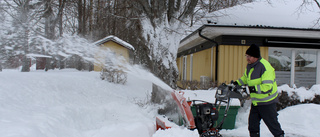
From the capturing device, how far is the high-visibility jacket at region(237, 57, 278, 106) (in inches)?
137

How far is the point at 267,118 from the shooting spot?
11.9 feet

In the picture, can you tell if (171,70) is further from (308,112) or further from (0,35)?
(0,35)

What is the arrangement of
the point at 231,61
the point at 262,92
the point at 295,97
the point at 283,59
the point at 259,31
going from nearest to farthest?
the point at 262,92
the point at 295,97
the point at 259,31
the point at 231,61
the point at 283,59

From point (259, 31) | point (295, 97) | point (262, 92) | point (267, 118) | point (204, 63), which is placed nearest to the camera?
point (262, 92)

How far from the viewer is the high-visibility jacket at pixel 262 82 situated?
11.4ft

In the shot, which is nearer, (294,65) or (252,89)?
(252,89)

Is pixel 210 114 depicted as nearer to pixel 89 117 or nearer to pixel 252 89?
pixel 252 89

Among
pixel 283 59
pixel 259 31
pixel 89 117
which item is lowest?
pixel 89 117

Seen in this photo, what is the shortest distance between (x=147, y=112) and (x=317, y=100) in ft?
14.9

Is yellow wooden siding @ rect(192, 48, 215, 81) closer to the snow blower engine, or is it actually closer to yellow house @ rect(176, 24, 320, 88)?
yellow house @ rect(176, 24, 320, 88)

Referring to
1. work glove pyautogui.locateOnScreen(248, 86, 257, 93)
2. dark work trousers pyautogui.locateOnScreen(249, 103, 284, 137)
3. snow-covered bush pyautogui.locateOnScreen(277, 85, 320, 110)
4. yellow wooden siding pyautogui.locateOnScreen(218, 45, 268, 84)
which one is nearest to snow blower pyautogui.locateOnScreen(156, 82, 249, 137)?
work glove pyautogui.locateOnScreen(248, 86, 257, 93)

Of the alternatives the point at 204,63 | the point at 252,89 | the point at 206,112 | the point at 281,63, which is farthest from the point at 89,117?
the point at 281,63

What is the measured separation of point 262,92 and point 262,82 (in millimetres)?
156

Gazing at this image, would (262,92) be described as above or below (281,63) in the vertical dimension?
below
